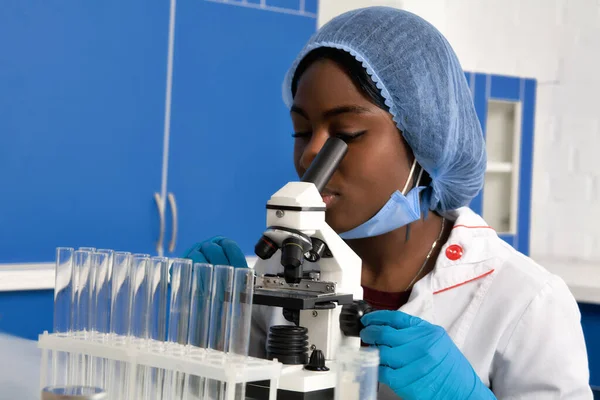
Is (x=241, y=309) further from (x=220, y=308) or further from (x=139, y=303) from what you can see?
(x=139, y=303)

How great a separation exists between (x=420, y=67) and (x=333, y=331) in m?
0.62

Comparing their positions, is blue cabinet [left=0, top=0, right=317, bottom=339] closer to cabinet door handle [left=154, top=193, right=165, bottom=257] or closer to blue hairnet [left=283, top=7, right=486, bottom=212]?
cabinet door handle [left=154, top=193, right=165, bottom=257]

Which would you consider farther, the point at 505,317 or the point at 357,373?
the point at 505,317

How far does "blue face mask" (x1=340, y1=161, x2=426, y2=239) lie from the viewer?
151 cm

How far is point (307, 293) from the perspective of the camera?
1.13 m

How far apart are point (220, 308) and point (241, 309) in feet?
0.09

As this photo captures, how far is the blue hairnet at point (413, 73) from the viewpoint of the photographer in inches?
60.0

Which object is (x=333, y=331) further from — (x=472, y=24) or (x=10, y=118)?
(x=472, y=24)

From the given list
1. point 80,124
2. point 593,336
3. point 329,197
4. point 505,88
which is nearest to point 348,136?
point 329,197

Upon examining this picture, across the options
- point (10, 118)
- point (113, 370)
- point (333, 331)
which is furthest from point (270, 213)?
point (10, 118)

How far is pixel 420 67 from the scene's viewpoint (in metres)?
1.54

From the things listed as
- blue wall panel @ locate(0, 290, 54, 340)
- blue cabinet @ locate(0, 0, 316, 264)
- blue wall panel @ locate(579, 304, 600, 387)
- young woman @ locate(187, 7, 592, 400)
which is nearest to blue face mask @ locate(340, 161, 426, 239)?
young woman @ locate(187, 7, 592, 400)

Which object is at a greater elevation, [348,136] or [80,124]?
[80,124]

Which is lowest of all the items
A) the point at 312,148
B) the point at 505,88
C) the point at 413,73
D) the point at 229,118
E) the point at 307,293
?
the point at 307,293
